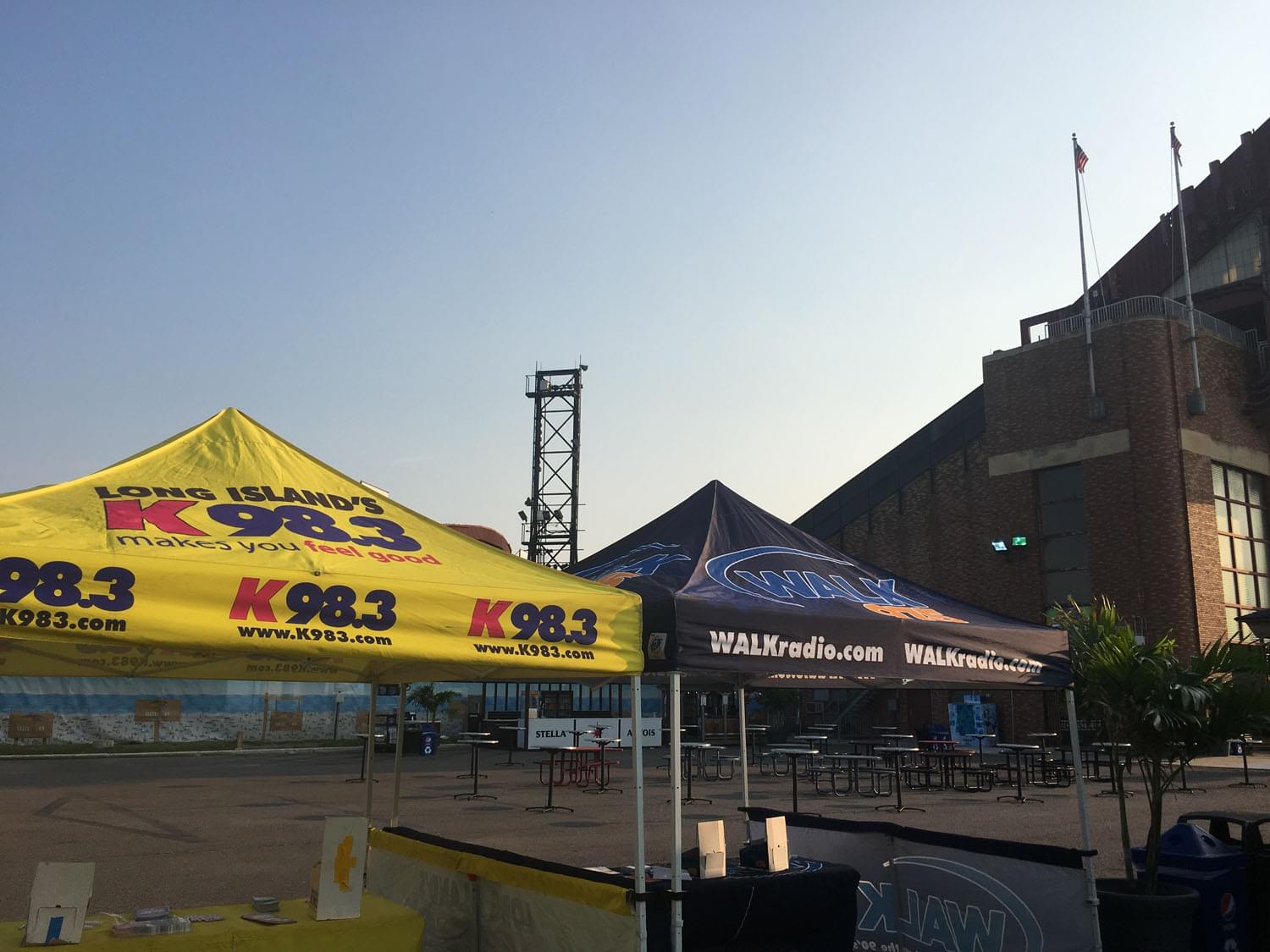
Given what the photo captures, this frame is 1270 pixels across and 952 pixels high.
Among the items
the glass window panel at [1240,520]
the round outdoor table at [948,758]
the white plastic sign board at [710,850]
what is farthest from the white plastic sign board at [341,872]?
the glass window panel at [1240,520]

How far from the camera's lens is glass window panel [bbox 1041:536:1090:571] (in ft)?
121

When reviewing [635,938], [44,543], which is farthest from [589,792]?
[44,543]

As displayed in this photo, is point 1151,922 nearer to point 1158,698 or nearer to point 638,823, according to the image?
point 1158,698

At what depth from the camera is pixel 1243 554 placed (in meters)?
37.0

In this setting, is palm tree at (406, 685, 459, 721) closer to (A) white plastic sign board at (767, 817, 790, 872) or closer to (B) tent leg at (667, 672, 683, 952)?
(A) white plastic sign board at (767, 817, 790, 872)

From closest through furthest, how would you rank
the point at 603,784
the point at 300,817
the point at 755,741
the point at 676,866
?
the point at 676,866 → the point at 300,817 → the point at 603,784 → the point at 755,741

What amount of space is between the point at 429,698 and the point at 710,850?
35147mm

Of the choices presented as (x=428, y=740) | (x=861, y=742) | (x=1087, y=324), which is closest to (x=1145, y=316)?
(x=1087, y=324)

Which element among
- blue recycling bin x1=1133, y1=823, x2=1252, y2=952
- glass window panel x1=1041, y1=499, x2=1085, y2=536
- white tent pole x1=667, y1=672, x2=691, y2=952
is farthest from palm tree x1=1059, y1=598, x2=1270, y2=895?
glass window panel x1=1041, y1=499, x2=1085, y2=536

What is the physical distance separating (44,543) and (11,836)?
13.2 meters

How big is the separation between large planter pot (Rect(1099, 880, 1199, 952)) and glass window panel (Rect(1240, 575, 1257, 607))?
34.6 meters

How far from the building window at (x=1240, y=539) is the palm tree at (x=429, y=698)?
2804cm

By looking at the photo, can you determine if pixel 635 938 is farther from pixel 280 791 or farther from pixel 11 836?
pixel 280 791

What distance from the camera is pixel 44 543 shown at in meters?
4.29
